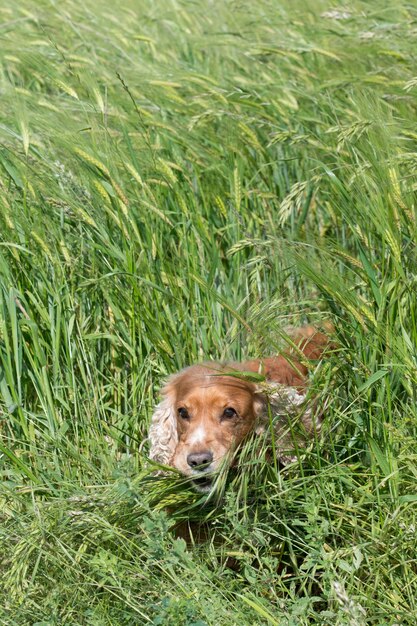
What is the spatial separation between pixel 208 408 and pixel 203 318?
17.7 inches

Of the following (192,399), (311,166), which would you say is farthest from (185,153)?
(192,399)

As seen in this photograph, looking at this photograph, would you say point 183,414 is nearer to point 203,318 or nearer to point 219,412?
point 219,412

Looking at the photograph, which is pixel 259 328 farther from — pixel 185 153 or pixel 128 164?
pixel 185 153

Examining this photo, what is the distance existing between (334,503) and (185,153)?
2112mm

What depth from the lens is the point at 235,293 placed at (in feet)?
14.2

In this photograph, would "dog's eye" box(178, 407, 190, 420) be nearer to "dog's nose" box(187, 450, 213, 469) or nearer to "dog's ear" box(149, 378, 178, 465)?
"dog's ear" box(149, 378, 178, 465)

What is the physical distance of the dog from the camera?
3.64 metres

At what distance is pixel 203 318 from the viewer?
4207 millimetres

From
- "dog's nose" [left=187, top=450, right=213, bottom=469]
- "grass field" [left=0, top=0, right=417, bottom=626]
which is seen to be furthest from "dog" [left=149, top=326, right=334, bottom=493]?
"grass field" [left=0, top=0, right=417, bottom=626]

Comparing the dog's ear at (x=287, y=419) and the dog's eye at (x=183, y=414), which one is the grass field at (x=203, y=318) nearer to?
the dog's ear at (x=287, y=419)

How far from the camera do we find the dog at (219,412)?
3641 millimetres

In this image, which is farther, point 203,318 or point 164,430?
point 203,318

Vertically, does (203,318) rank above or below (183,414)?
above

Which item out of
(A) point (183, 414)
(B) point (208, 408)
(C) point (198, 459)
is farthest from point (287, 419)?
(A) point (183, 414)
